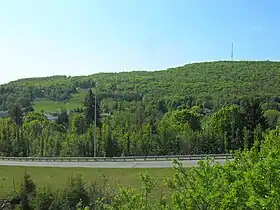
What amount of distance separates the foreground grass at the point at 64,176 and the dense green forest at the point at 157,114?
20553 millimetres

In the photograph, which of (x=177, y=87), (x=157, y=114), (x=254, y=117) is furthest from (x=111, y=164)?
(x=177, y=87)

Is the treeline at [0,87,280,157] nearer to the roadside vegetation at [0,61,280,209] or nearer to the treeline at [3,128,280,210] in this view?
the roadside vegetation at [0,61,280,209]

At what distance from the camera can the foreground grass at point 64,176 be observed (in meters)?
32.3

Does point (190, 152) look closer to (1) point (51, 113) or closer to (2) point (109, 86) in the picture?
(1) point (51, 113)

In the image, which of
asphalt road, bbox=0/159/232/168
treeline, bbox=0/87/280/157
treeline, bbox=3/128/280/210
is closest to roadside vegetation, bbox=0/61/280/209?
treeline, bbox=3/128/280/210

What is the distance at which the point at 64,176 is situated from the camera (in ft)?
116

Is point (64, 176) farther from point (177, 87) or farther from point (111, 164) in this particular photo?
point (177, 87)

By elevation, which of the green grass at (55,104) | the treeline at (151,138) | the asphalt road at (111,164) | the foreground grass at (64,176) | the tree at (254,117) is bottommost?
the foreground grass at (64,176)

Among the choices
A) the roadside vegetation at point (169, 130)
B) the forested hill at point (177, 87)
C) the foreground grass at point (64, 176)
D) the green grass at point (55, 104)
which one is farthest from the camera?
the green grass at point (55, 104)

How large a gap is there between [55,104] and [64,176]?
9577 cm

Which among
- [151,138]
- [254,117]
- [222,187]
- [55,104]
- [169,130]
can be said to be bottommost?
[151,138]

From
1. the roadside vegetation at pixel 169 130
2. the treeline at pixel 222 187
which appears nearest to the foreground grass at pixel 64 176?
the roadside vegetation at pixel 169 130

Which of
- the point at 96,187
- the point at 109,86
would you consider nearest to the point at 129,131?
the point at 96,187

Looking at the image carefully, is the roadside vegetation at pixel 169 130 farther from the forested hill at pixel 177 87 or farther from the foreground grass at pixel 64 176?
the foreground grass at pixel 64 176
